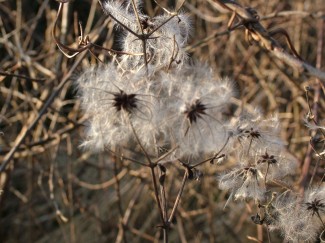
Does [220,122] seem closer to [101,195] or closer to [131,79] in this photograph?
[131,79]

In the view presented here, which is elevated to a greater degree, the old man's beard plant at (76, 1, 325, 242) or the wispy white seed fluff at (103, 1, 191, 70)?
the wispy white seed fluff at (103, 1, 191, 70)

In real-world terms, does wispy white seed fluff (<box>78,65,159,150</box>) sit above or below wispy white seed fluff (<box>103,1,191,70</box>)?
below

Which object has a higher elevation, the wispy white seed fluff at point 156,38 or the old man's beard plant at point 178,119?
the wispy white seed fluff at point 156,38

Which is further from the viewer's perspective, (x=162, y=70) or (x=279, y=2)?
(x=279, y=2)

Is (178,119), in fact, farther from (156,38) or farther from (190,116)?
(156,38)

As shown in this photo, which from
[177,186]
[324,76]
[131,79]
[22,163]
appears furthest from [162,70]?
[22,163]

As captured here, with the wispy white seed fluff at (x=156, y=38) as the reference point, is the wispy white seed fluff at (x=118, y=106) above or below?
below

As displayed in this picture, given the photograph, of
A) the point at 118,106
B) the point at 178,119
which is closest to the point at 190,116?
the point at 178,119

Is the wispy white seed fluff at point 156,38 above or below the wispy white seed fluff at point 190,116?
above
